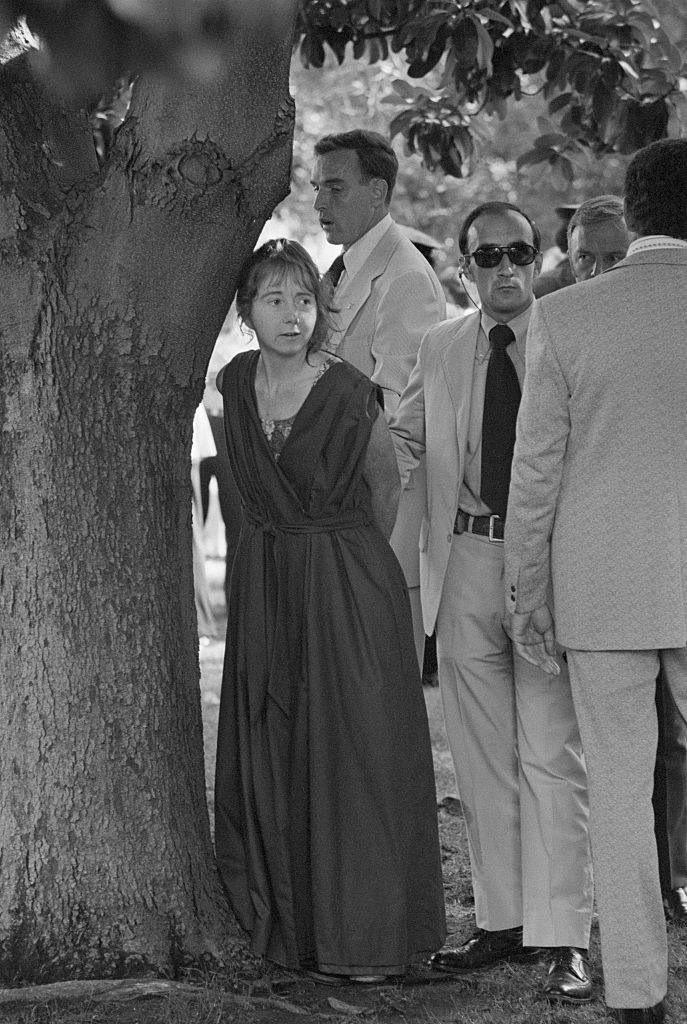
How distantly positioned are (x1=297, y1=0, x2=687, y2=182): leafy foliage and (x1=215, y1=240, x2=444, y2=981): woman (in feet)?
3.81

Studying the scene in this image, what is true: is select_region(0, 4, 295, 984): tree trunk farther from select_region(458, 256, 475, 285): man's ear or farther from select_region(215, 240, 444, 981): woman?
select_region(458, 256, 475, 285): man's ear

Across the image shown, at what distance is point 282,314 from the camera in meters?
3.69

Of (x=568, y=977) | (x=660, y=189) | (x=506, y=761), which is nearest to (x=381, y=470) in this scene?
(x=506, y=761)

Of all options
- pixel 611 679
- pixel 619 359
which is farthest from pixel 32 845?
pixel 619 359

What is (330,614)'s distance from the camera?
3.66 m

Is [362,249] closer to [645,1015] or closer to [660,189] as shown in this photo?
[660,189]

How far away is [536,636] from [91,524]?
1224 mm

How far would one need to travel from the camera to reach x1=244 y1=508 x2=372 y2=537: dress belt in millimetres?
3701

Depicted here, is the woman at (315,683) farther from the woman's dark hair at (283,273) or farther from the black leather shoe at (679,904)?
the black leather shoe at (679,904)

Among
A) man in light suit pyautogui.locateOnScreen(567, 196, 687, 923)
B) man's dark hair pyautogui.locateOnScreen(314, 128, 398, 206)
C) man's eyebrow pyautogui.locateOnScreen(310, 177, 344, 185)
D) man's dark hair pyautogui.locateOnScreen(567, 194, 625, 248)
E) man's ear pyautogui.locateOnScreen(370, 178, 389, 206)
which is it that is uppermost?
man's dark hair pyautogui.locateOnScreen(314, 128, 398, 206)

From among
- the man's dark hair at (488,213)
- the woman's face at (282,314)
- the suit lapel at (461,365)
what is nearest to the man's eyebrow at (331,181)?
the man's dark hair at (488,213)

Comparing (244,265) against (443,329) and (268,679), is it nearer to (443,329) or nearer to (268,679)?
(443,329)

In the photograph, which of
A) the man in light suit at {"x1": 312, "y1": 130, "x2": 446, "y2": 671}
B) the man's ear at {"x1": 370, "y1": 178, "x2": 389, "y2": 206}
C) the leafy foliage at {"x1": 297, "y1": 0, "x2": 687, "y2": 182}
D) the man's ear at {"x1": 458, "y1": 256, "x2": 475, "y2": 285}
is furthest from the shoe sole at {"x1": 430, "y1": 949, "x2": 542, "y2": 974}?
the man's ear at {"x1": 370, "y1": 178, "x2": 389, "y2": 206}

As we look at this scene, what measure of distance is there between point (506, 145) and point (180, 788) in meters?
16.9
